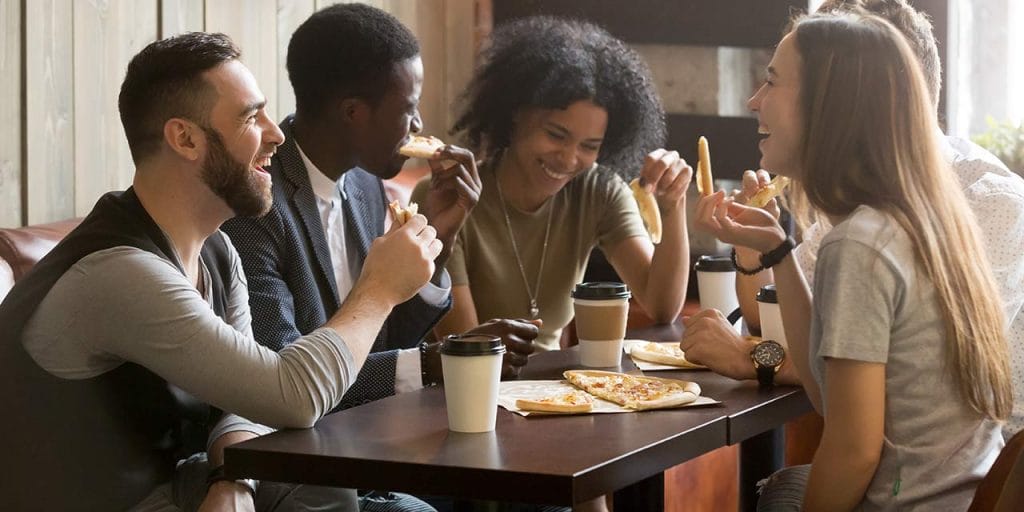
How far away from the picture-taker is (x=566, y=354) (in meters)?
2.48

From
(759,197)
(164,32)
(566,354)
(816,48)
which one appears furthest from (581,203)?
(816,48)

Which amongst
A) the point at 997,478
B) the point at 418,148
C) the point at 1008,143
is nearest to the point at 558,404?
the point at 997,478

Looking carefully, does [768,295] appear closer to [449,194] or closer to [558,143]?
[449,194]

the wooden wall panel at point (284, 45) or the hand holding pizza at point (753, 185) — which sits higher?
the wooden wall panel at point (284, 45)

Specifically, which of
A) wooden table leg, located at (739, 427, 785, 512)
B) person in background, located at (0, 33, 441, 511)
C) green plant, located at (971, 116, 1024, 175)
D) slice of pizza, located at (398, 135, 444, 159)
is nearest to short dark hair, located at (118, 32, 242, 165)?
person in background, located at (0, 33, 441, 511)

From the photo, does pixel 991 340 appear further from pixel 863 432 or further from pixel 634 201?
pixel 634 201

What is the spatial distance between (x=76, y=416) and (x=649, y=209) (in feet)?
5.34

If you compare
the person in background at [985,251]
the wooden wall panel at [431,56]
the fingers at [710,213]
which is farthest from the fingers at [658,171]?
the wooden wall panel at [431,56]

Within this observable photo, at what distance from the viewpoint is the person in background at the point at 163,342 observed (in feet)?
6.07

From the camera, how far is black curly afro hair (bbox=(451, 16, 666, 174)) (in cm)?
323

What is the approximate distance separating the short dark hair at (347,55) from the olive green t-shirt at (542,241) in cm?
46

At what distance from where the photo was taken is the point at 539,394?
206cm

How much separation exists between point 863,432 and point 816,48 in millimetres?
581

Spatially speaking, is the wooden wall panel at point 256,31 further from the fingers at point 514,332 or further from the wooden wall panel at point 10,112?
the fingers at point 514,332
